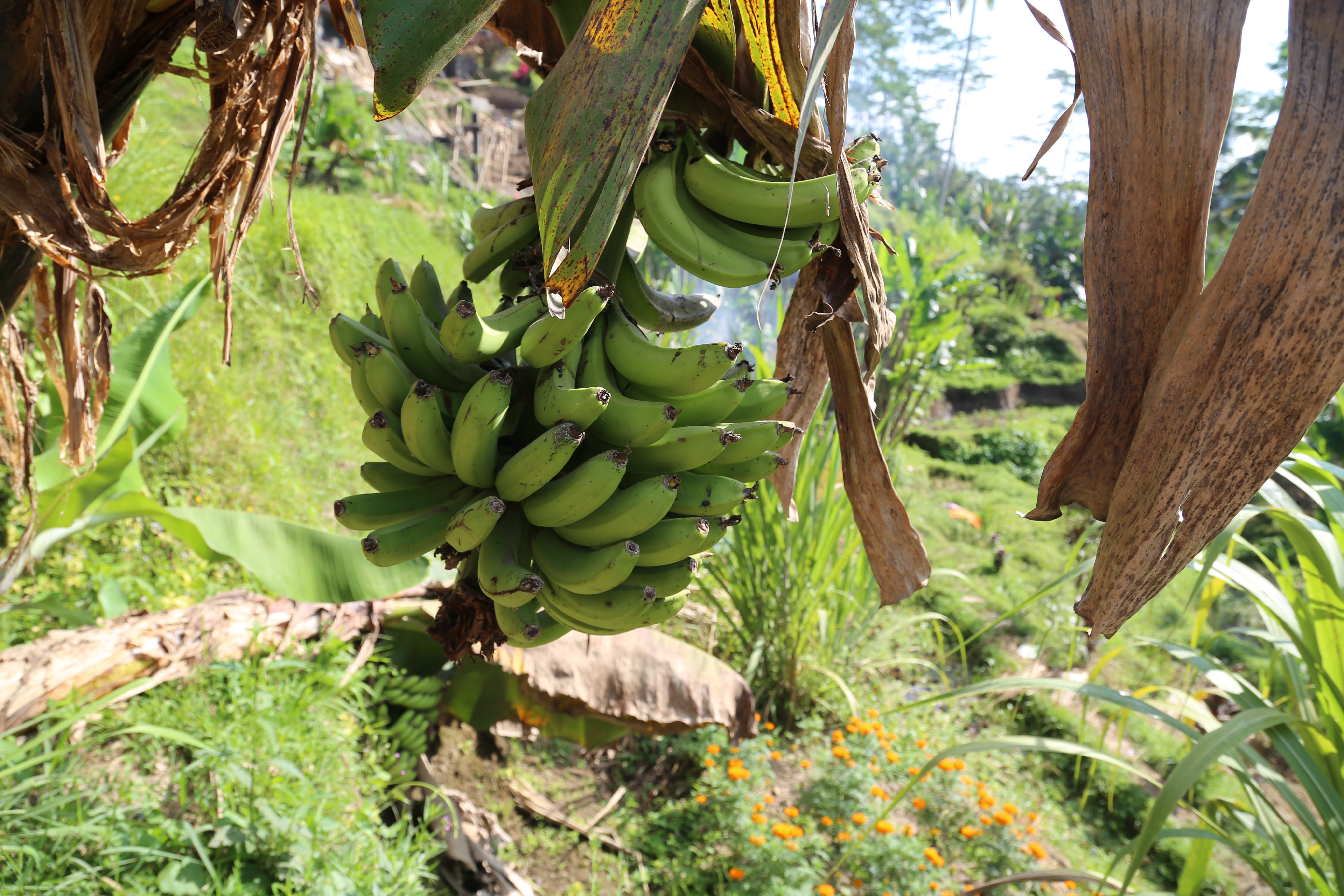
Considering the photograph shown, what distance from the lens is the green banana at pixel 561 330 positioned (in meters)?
0.57

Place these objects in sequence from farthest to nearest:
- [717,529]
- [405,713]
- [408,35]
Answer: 1. [405,713]
2. [717,529]
3. [408,35]

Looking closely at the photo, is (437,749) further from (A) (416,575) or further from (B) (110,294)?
(B) (110,294)

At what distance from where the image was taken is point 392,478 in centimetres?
73

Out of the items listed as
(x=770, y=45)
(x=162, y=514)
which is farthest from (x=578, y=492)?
(x=162, y=514)

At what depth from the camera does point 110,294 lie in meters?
2.88

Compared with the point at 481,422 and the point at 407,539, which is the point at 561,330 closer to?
the point at 481,422

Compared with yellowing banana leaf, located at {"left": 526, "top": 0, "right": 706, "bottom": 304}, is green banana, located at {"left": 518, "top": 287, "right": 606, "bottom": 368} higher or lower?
lower

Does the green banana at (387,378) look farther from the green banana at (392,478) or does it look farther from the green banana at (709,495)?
the green banana at (709,495)

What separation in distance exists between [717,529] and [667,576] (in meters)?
0.06

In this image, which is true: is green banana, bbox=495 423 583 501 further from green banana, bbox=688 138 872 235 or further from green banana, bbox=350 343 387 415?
green banana, bbox=688 138 872 235

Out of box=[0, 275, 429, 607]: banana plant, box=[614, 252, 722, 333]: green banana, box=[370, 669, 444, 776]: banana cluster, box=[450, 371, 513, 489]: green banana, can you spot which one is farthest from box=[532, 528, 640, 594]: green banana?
box=[370, 669, 444, 776]: banana cluster

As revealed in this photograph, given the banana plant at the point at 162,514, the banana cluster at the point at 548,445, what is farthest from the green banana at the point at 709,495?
the banana plant at the point at 162,514

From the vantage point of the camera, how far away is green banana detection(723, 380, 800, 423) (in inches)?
26.9

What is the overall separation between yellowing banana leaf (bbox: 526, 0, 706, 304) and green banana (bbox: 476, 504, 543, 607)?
244 millimetres
